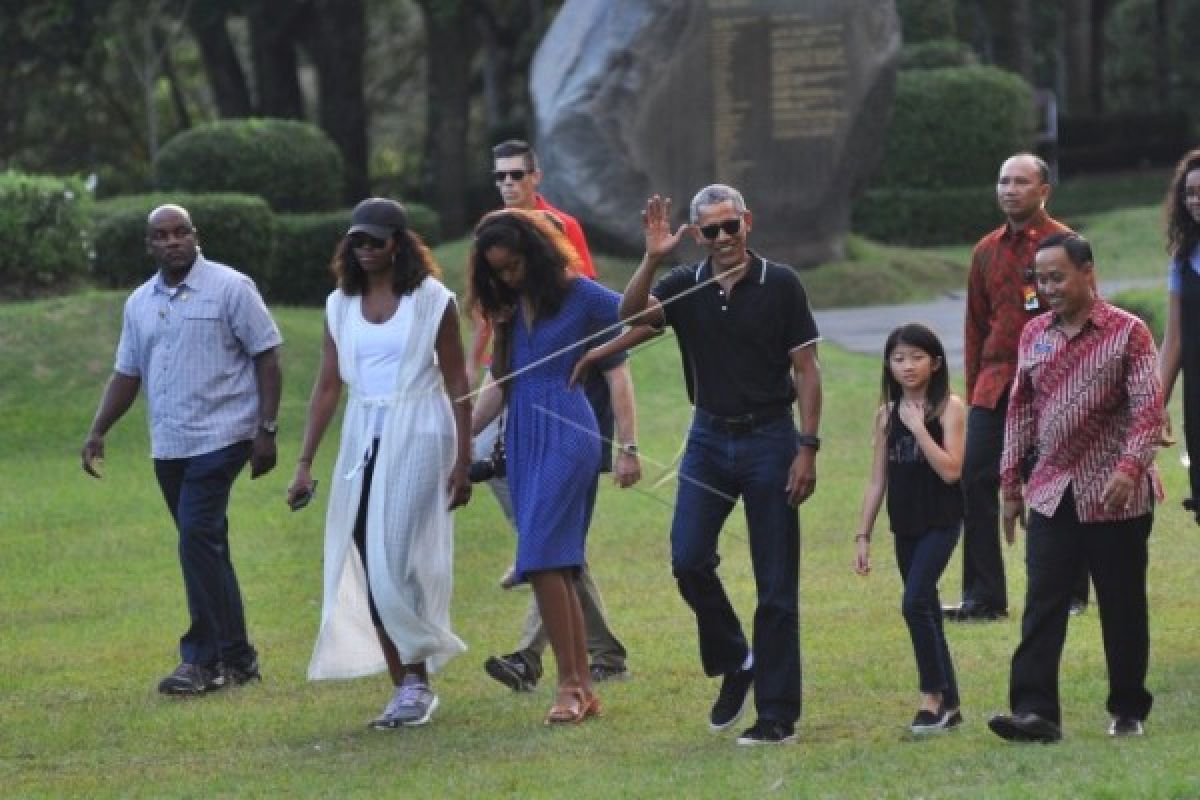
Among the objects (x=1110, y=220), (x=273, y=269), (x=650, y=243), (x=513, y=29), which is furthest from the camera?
(x=513, y=29)

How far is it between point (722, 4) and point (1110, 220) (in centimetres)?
1006

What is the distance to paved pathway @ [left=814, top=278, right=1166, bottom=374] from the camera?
22172 mm

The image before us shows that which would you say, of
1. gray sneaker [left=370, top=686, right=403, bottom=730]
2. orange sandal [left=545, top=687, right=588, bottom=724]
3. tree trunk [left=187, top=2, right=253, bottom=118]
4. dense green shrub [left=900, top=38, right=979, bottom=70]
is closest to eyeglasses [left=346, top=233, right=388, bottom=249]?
gray sneaker [left=370, top=686, right=403, bottom=730]

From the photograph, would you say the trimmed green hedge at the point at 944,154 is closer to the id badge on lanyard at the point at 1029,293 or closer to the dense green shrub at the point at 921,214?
the dense green shrub at the point at 921,214

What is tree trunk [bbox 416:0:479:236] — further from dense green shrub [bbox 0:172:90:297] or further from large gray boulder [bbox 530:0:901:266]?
dense green shrub [bbox 0:172:90:297]

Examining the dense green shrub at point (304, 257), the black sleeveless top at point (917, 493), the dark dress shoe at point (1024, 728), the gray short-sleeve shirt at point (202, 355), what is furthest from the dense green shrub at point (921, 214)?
the dark dress shoe at point (1024, 728)

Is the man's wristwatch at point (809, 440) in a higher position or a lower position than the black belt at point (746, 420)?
lower

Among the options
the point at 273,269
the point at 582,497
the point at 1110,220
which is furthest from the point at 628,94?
the point at 582,497

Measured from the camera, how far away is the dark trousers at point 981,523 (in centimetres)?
1121

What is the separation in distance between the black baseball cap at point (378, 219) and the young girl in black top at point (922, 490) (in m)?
1.77

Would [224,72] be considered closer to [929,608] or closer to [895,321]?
[895,321]

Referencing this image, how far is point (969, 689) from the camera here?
9.66 m

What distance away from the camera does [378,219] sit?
9.48 meters

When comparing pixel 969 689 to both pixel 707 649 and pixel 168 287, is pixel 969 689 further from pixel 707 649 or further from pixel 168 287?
pixel 168 287
